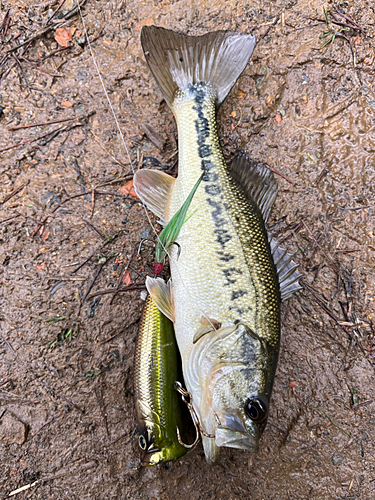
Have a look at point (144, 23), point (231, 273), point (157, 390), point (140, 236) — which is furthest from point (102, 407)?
point (144, 23)

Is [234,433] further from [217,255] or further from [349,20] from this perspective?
[349,20]

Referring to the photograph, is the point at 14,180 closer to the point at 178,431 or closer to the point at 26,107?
the point at 26,107

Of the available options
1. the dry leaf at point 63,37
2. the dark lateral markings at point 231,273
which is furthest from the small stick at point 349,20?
the dark lateral markings at point 231,273

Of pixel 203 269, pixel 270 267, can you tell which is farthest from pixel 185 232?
pixel 270 267

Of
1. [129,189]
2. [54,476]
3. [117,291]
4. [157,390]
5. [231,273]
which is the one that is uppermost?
[129,189]

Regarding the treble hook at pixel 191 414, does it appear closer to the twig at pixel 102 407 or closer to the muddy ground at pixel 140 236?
the muddy ground at pixel 140 236

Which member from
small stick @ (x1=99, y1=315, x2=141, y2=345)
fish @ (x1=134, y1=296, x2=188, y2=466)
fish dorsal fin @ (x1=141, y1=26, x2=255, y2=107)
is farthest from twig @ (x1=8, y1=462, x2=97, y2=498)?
fish dorsal fin @ (x1=141, y1=26, x2=255, y2=107)

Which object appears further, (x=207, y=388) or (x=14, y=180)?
(x=14, y=180)
